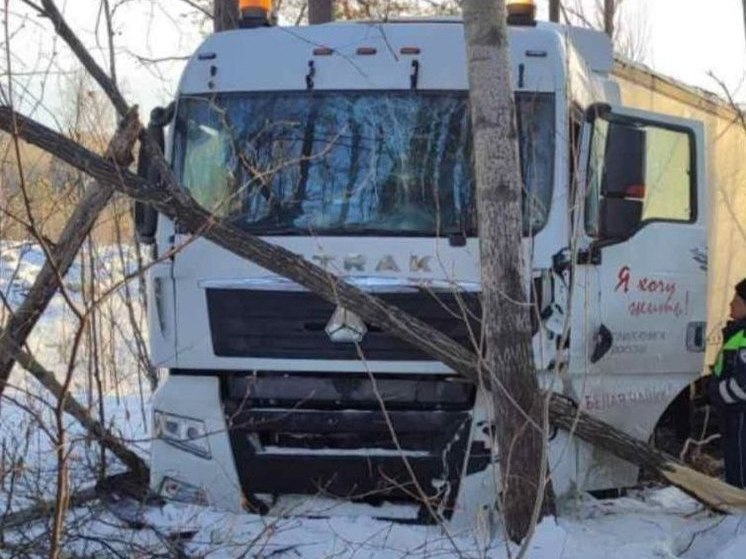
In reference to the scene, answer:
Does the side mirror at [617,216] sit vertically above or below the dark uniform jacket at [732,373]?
above

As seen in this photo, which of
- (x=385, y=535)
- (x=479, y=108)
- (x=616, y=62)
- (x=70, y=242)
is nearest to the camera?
(x=479, y=108)

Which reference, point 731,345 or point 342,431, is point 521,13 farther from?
point 342,431

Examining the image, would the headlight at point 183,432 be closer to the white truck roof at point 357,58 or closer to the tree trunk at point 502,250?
the tree trunk at point 502,250

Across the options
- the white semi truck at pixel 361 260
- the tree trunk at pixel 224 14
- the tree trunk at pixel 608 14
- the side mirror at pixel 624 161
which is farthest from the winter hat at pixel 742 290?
the tree trunk at pixel 608 14

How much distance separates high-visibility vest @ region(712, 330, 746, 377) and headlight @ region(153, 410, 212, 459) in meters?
3.03

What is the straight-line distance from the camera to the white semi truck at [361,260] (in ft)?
19.7

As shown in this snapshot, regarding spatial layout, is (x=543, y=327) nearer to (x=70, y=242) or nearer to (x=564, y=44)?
(x=564, y=44)

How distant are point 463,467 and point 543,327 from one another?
31.5 inches

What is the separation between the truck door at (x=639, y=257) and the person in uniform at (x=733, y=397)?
172 mm

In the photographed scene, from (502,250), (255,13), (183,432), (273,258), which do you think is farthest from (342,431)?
(255,13)

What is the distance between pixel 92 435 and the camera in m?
6.61

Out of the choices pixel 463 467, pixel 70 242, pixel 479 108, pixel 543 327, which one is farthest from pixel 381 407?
pixel 70 242

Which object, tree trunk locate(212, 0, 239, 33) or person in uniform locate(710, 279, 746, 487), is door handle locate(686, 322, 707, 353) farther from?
tree trunk locate(212, 0, 239, 33)

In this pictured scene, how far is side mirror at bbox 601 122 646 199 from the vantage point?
598cm
